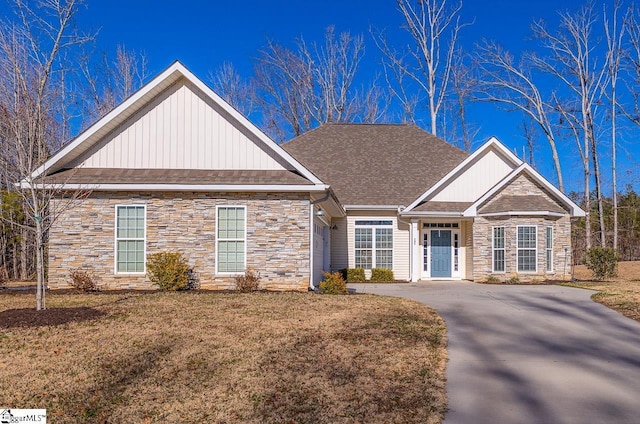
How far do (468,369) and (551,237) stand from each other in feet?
46.7

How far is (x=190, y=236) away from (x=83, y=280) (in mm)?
2999

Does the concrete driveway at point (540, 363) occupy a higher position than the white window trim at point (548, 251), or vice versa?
the white window trim at point (548, 251)

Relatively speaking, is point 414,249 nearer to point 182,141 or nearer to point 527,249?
point 527,249

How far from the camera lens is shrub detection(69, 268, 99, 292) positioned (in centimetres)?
1392

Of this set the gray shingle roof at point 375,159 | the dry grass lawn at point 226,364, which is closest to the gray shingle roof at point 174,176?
the dry grass lawn at point 226,364

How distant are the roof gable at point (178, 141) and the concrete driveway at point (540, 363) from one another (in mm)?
6760

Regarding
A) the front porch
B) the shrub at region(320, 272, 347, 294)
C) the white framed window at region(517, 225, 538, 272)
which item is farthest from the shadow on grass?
the white framed window at region(517, 225, 538, 272)

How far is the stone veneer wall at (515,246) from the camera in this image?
19141 mm

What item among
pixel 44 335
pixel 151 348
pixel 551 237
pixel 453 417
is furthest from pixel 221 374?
pixel 551 237

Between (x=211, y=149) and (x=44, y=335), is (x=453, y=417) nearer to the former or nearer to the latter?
(x=44, y=335)

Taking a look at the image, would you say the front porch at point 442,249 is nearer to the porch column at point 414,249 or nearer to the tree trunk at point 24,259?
the porch column at point 414,249

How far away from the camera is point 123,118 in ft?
48.7

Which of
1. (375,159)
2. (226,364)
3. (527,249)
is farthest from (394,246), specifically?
(226,364)

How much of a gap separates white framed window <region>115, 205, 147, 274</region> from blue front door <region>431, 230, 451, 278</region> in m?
11.7
